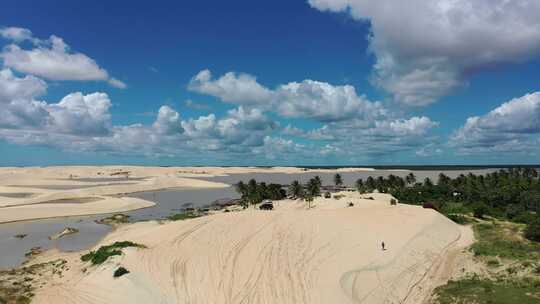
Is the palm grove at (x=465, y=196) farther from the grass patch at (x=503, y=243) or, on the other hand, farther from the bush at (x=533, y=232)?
the grass patch at (x=503, y=243)

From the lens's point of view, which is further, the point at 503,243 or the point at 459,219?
the point at 459,219

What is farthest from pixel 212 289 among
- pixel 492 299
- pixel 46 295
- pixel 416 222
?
pixel 416 222

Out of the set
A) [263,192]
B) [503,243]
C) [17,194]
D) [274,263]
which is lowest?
[503,243]

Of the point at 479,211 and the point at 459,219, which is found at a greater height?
the point at 479,211

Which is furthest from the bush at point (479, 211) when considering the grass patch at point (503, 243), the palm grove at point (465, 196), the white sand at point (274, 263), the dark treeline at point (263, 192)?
the dark treeline at point (263, 192)

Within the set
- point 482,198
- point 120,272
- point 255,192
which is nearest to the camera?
point 120,272

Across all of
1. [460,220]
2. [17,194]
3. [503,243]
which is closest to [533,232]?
[503,243]

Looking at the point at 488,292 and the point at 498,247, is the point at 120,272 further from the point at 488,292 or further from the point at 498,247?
the point at 498,247

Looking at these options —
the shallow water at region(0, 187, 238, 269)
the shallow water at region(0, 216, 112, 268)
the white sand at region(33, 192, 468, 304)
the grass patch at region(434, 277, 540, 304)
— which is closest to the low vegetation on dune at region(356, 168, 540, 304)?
the grass patch at region(434, 277, 540, 304)

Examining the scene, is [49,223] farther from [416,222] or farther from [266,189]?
[416,222]
